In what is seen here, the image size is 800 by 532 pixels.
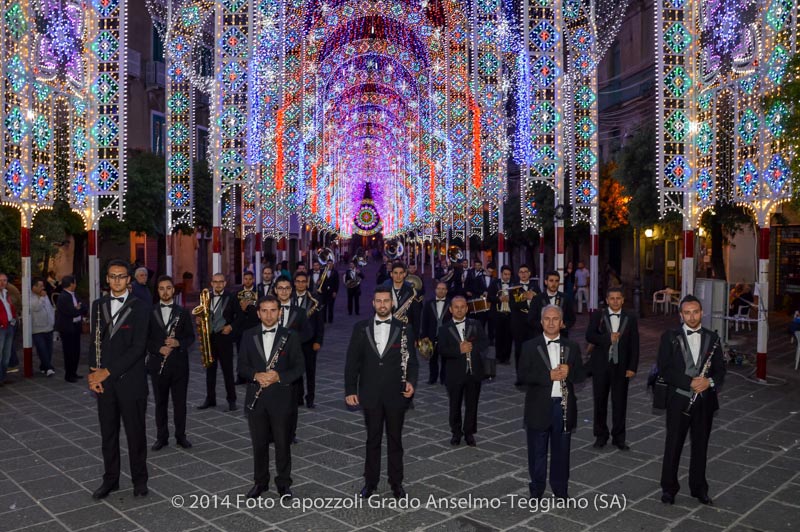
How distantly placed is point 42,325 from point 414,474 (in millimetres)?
7975

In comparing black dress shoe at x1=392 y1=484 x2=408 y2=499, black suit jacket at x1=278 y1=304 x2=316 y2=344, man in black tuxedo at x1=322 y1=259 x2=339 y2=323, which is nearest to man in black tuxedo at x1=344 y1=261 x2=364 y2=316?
man in black tuxedo at x1=322 y1=259 x2=339 y2=323

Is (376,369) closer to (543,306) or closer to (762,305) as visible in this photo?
(543,306)

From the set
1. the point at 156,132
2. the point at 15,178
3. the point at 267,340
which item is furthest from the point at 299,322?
the point at 156,132

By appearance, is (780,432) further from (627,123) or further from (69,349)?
(627,123)

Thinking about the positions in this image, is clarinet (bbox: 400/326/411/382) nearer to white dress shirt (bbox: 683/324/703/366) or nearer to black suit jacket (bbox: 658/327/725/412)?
black suit jacket (bbox: 658/327/725/412)

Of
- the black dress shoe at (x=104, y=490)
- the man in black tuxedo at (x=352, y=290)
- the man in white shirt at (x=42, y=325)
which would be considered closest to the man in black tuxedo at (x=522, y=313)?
the black dress shoe at (x=104, y=490)

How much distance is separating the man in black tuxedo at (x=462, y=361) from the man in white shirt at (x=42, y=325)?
7.67 meters

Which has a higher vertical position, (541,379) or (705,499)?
(541,379)

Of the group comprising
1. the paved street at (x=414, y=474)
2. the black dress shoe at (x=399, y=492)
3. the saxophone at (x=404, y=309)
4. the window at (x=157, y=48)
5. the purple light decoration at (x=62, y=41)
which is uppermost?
the window at (x=157, y=48)

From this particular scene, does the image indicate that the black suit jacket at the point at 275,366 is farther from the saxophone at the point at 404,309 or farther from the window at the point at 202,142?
the window at the point at 202,142

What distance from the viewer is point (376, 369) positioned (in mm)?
5766

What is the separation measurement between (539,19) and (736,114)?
4.41m

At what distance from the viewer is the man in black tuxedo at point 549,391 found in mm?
5516

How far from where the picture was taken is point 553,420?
218 inches
